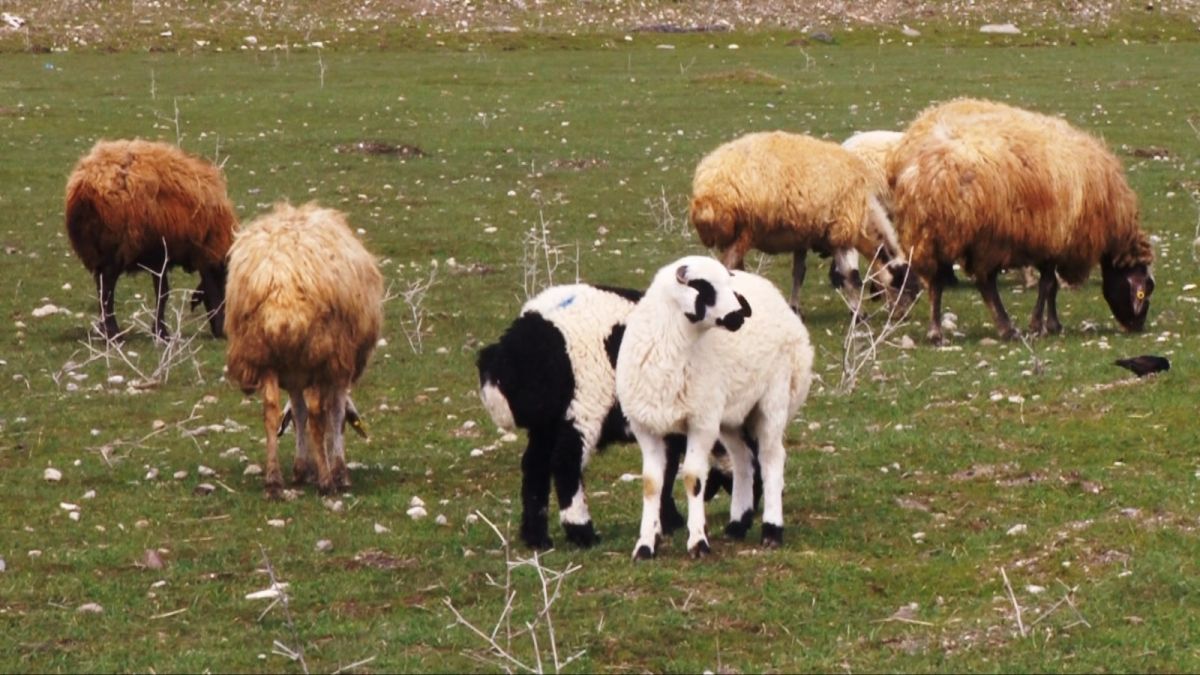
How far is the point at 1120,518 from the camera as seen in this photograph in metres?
10.7

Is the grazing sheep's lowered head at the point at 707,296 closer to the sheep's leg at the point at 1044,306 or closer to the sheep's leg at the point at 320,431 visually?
the sheep's leg at the point at 320,431

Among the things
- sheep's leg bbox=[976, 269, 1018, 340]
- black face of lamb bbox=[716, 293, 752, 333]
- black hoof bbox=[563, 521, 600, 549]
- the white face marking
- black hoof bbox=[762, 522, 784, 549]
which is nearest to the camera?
black face of lamb bbox=[716, 293, 752, 333]

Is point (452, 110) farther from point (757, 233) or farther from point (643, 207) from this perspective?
point (757, 233)

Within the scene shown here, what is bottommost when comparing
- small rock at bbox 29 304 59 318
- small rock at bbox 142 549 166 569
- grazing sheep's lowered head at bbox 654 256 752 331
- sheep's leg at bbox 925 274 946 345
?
small rock at bbox 29 304 59 318

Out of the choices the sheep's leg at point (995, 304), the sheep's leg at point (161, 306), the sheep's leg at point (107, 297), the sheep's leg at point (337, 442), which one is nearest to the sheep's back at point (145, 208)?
the sheep's leg at point (107, 297)

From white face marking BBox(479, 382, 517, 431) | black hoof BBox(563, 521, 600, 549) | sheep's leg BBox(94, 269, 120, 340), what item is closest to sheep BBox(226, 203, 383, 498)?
white face marking BBox(479, 382, 517, 431)

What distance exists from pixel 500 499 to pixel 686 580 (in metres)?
2.67

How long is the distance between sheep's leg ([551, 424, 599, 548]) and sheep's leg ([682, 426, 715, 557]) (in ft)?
2.34

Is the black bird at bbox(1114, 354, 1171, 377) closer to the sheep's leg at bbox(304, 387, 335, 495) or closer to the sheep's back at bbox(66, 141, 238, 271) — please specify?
the sheep's leg at bbox(304, 387, 335, 495)

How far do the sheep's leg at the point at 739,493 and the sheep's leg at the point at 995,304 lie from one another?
7317 mm

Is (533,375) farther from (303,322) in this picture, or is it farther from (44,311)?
(44,311)

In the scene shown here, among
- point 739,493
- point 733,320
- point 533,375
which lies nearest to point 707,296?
point 733,320

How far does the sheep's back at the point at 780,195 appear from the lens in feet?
61.9

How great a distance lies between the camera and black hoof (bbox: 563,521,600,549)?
34.4 feet
